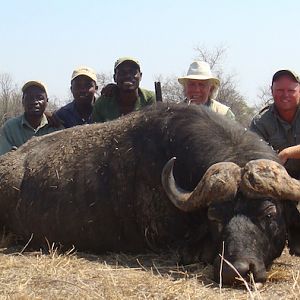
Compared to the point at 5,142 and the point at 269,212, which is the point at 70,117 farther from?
the point at 269,212

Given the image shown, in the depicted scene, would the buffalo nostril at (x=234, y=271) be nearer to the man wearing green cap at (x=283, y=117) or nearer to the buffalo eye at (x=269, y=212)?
the buffalo eye at (x=269, y=212)

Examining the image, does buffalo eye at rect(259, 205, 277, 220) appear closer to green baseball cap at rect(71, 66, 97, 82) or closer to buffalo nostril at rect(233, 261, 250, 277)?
buffalo nostril at rect(233, 261, 250, 277)

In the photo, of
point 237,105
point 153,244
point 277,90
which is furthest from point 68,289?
point 237,105

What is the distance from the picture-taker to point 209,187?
5309mm

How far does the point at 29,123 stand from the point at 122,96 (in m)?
1.56

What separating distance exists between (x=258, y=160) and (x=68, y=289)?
194 centimetres

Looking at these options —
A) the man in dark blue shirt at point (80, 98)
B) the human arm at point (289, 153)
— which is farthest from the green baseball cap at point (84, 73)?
the human arm at point (289, 153)

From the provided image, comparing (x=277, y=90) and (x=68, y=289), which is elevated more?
(x=277, y=90)

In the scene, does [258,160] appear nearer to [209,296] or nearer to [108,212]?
[209,296]

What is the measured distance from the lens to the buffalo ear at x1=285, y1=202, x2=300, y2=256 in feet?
18.4

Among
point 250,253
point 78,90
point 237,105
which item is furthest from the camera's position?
point 237,105

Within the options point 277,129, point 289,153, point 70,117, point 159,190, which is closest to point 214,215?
point 159,190

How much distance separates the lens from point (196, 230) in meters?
5.88

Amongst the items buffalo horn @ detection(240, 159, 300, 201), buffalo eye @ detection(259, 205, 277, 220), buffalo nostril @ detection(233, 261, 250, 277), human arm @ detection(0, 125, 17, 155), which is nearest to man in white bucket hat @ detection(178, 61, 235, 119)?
human arm @ detection(0, 125, 17, 155)
